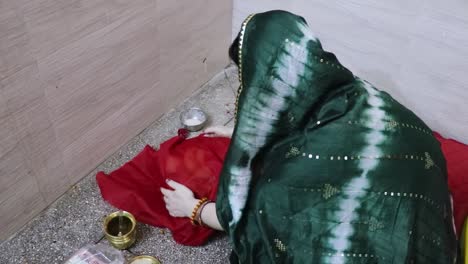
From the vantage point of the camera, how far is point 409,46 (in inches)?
57.3

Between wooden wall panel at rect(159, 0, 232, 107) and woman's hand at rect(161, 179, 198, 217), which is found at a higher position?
wooden wall panel at rect(159, 0, 232, 107)

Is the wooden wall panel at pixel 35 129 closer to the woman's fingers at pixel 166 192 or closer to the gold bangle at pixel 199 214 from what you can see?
the woman's fingers at pixel 166 192

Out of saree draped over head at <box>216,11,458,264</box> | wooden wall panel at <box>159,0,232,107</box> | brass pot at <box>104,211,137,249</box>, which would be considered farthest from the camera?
wooden wall panel at <box>159,0,232,107</box>

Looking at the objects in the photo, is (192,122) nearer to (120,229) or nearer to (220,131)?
(220,131)

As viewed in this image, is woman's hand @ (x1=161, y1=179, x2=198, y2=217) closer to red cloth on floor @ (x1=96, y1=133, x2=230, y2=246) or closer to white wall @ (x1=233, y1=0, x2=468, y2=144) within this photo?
red cloth on floor @ (x1=96, y1=133, x2=230, y2=246)

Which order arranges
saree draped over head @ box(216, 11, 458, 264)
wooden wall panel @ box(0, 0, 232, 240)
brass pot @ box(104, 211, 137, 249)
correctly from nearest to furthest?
saree draped over head @ box(216, 11, 458, 264) → wooden wall panel @ box(0, 0, 232, 240) → brass pot @ box(104, 211, 137, 249)

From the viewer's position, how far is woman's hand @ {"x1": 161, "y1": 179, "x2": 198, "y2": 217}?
1191 mm

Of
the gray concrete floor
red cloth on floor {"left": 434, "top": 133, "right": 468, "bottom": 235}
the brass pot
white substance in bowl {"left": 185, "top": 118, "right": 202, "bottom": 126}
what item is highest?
red cloth on floor {"left": 434, "top": 133, "right": 468, "bottom": 235}

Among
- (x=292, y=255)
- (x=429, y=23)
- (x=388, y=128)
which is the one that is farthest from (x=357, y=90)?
(x=429, y=23)

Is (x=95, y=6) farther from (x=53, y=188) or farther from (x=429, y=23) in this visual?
(x=429, y=23)

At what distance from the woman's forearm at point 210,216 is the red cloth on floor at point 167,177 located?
6cm

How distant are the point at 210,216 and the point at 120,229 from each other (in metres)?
0.27

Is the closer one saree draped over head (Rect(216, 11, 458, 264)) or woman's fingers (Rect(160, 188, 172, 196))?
saree draped over head (Rect(216, 11, 458, 264))

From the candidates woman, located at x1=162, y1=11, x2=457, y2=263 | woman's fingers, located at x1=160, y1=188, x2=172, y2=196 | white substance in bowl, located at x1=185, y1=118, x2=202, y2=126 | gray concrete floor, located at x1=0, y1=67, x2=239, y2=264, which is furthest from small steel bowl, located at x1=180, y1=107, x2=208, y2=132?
woman, located at x1=162, y1=11, x2=457, y2=263
